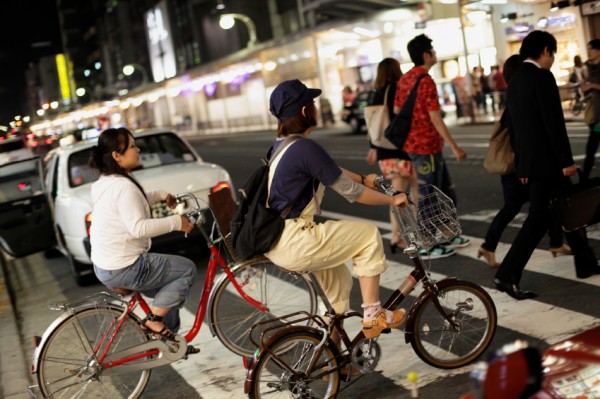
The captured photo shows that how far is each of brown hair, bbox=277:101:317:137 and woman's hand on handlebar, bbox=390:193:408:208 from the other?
624mm

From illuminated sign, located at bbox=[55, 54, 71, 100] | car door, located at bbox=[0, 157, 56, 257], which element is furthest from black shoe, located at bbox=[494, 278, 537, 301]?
illuminated sign, located at bbox=[55, 54, 71, 100]

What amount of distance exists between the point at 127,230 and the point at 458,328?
2194 millimetres

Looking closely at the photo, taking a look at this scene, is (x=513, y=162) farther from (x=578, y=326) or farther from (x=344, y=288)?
(x=344, y=288)

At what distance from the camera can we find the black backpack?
4.36 metres

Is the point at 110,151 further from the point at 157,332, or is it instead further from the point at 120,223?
the point at 157,332

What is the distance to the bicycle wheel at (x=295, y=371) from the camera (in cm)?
426

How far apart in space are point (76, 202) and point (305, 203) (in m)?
5.32

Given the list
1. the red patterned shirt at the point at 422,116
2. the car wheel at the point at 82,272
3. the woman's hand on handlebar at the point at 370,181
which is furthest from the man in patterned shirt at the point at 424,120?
the car wheel at the point at 82,272

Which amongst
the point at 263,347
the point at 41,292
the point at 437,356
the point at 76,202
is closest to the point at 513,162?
the point at 437,356

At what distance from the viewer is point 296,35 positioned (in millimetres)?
40500

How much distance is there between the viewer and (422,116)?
25.3ft

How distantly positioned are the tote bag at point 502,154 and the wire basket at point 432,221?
2.34 meters

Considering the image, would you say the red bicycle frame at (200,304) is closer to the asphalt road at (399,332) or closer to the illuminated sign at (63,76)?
the asphalt road at (399,332)

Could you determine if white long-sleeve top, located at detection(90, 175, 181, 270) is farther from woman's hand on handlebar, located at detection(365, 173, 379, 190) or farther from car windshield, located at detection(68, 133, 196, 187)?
car windshield, located at detection(68, 133, 196, 187)
